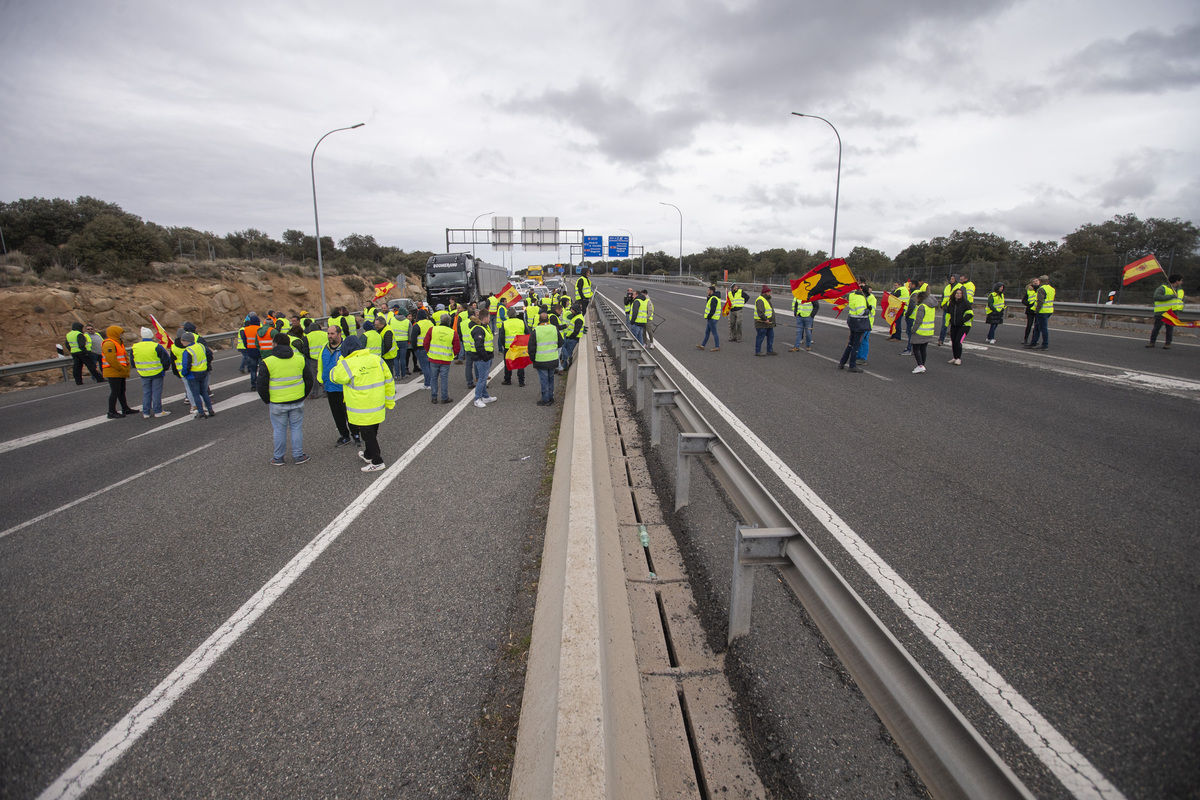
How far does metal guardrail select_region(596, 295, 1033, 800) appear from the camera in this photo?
1.50m

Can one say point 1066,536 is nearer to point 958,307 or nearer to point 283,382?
point 283,382

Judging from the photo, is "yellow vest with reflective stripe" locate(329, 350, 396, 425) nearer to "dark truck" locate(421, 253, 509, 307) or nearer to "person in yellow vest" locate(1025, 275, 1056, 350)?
"person in yellow vest" locate(1025, 275, 1056, 350)

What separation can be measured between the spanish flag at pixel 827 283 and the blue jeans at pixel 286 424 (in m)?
10.8

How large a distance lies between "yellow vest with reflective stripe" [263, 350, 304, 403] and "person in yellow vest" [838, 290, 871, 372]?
9918mm

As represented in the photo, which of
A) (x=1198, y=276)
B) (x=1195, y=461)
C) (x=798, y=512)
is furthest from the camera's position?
(x=1198, y=276)

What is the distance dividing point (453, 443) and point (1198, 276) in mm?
31246

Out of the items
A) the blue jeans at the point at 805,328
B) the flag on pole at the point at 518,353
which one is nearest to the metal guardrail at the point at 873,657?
the flag on pole at the point at 518,353

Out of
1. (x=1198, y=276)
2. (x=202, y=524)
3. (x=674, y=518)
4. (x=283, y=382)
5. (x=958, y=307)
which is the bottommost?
(x=202, y=524)

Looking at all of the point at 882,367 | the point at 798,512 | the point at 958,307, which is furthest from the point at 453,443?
the point at 958,307

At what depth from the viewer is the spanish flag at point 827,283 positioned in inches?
486

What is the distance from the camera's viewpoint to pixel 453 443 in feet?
24.6

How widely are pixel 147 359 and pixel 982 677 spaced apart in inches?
484

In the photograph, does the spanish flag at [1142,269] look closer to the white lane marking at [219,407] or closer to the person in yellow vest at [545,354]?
the person in yellow vest at [545,354]

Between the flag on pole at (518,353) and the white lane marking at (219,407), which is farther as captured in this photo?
the flag on pole at (518,353)
